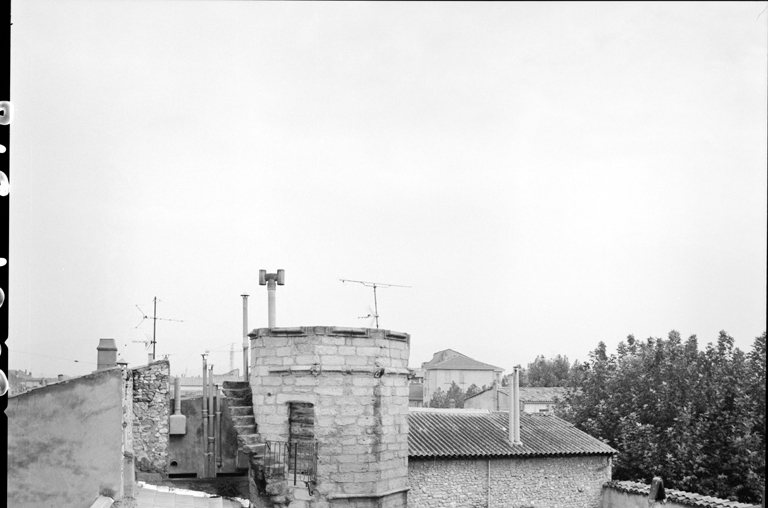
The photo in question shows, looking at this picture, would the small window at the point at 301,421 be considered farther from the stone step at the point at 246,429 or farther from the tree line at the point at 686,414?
the tree line at the point at 686,414

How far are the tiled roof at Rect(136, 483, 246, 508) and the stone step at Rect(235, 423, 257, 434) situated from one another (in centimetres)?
114

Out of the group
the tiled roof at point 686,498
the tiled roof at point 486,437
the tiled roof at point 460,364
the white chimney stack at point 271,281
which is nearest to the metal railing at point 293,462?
the white chimney stack at point 271,281

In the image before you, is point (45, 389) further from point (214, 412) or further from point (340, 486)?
point (214, 412)

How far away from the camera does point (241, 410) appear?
1377cm

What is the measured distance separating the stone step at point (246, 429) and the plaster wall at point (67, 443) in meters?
3.96

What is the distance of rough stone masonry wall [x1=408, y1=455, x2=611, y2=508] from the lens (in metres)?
18.1

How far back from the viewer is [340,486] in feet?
43.1

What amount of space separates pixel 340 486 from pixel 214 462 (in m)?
3.87

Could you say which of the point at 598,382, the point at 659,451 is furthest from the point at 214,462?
the point at 598,382

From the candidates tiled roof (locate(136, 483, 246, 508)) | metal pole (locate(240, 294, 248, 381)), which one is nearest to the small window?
tiled roof (locate(136, 483, 246, 508))

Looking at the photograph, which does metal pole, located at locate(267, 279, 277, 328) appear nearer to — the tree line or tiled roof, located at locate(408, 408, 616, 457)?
tiled roof, located at locate(408, 408, 616, 457)

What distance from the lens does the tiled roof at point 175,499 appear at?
11.4m

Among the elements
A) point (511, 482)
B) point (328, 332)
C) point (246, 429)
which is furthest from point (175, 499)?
point (511, 482)

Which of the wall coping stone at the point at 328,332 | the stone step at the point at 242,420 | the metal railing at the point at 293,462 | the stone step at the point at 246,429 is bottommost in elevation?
the metal railing at the point at 293,462
